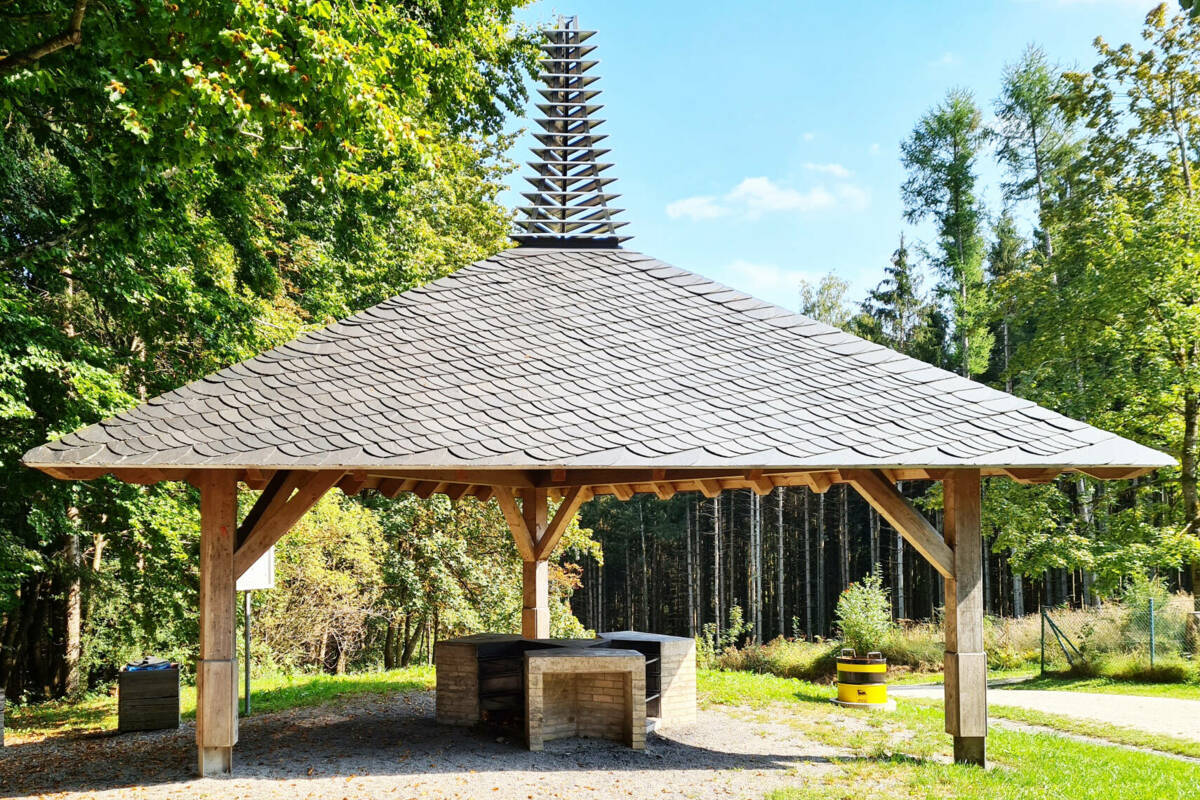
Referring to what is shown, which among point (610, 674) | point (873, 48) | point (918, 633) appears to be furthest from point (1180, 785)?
point (873, 48)

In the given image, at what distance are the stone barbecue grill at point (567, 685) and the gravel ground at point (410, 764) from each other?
0.18 metres

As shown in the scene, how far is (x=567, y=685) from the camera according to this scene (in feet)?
23.8

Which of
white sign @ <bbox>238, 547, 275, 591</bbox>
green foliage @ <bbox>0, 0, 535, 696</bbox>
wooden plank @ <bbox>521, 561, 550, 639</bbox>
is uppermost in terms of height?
green foliage @ <bbox>0, 0, 535, 696</bbox>

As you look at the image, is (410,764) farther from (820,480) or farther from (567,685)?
(820,480)

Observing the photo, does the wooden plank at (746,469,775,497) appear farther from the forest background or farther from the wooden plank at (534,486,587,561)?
the forest background

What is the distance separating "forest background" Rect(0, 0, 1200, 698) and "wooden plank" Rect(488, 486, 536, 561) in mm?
3636

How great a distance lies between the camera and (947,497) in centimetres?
652

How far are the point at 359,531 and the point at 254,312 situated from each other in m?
6.67

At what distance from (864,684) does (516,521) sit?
4308mm

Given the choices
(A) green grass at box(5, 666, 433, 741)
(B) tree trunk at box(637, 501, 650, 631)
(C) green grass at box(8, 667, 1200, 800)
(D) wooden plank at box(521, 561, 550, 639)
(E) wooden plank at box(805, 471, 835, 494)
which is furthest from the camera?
(B) tree trunk at box(637, 501, 650, 631)

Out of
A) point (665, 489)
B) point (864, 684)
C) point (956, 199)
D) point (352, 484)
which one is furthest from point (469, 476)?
point (956, 199)

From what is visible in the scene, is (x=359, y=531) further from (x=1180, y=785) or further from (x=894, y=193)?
(x=894, y=193)

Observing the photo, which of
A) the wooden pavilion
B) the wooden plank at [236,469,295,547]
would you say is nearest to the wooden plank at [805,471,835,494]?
the wooden pavilion

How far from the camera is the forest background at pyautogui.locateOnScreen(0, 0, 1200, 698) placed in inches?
252
